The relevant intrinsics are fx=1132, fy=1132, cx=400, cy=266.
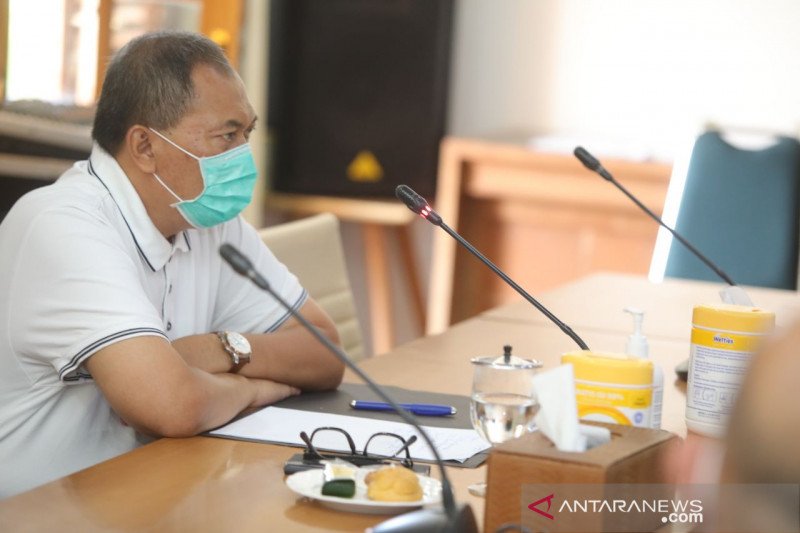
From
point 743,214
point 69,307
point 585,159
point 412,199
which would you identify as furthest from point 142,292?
point 743,214

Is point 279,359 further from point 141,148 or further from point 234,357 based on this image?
point 141,148

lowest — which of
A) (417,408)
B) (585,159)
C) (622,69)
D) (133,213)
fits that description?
(417,408)

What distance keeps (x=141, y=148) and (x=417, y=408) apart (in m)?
0.59

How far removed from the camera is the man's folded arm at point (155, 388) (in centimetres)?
145

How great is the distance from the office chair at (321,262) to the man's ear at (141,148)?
19.0 inches

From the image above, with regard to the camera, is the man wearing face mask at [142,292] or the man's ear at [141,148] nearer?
the man wearing face mask at [142,292]

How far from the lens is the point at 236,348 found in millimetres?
1691

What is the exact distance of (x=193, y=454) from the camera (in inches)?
54.6

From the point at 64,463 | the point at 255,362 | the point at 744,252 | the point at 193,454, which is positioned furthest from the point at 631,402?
the point at 744,252

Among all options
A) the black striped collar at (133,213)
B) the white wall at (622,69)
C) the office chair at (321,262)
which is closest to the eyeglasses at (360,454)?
the black striped collar at (133,213)

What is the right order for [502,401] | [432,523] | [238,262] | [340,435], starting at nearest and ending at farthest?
[432,523] → [238,262] → [502,401] → [340,435]

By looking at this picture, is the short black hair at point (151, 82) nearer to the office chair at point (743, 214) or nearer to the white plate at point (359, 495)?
the white plate at point (359, 495)

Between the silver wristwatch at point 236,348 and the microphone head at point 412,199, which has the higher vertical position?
the microphone head at point 412,199

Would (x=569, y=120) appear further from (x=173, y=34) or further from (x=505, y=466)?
(x=505, y=466)
